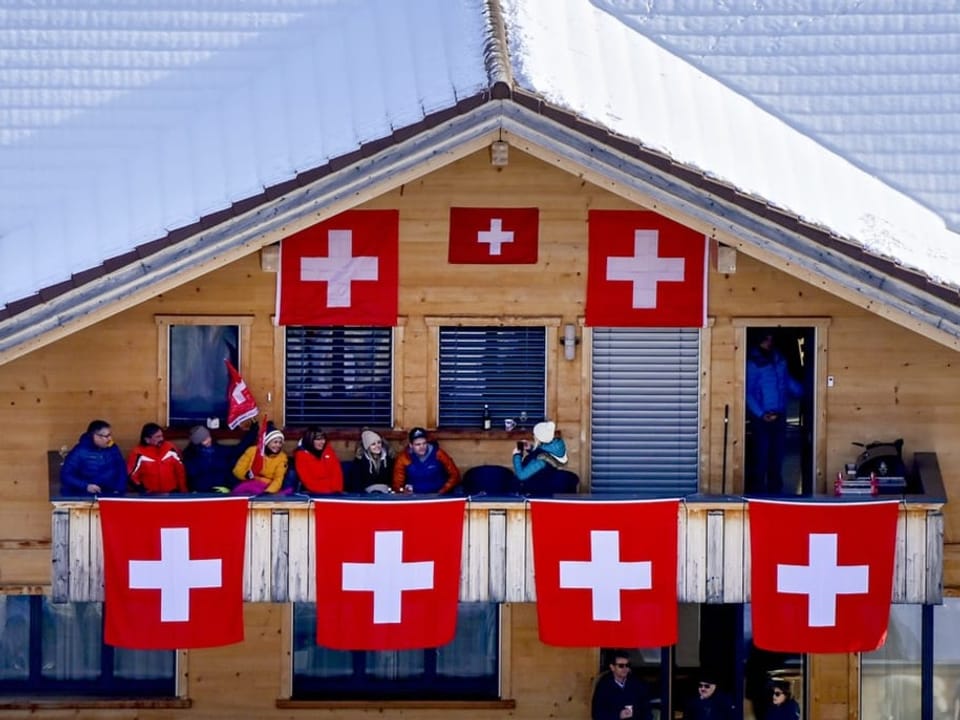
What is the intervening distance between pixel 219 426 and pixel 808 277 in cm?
592

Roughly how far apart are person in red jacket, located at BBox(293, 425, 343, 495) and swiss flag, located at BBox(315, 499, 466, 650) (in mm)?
748

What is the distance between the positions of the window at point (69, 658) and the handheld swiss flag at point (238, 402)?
2487 mm

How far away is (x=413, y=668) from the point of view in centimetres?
2572

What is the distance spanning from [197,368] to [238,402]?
0.64 m

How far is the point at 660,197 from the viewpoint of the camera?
22953 millimetres

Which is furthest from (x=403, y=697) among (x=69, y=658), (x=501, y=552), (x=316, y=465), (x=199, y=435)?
(x=199, y=435)

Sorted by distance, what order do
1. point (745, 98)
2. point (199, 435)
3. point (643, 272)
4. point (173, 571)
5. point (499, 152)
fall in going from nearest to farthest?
point (173, 571), point (499, 152), point (199, 435), point (643, 272), point (745, 98)

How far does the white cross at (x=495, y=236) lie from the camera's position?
24766 mm

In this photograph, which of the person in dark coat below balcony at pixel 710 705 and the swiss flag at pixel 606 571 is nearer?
the swiss flag at pixel 606 571

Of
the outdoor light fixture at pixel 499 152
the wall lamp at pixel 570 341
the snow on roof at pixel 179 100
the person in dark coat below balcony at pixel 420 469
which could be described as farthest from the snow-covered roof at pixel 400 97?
the person in dark coat below balcony at pixel 420 469

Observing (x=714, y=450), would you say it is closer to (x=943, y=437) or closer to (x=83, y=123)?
(x=943, y=437)

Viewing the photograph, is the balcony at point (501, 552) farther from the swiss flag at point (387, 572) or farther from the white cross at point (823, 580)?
the white cross at point (823, 580)

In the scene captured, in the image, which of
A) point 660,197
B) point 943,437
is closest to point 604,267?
point 660,197

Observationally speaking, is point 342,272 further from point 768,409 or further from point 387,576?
point 768,409
